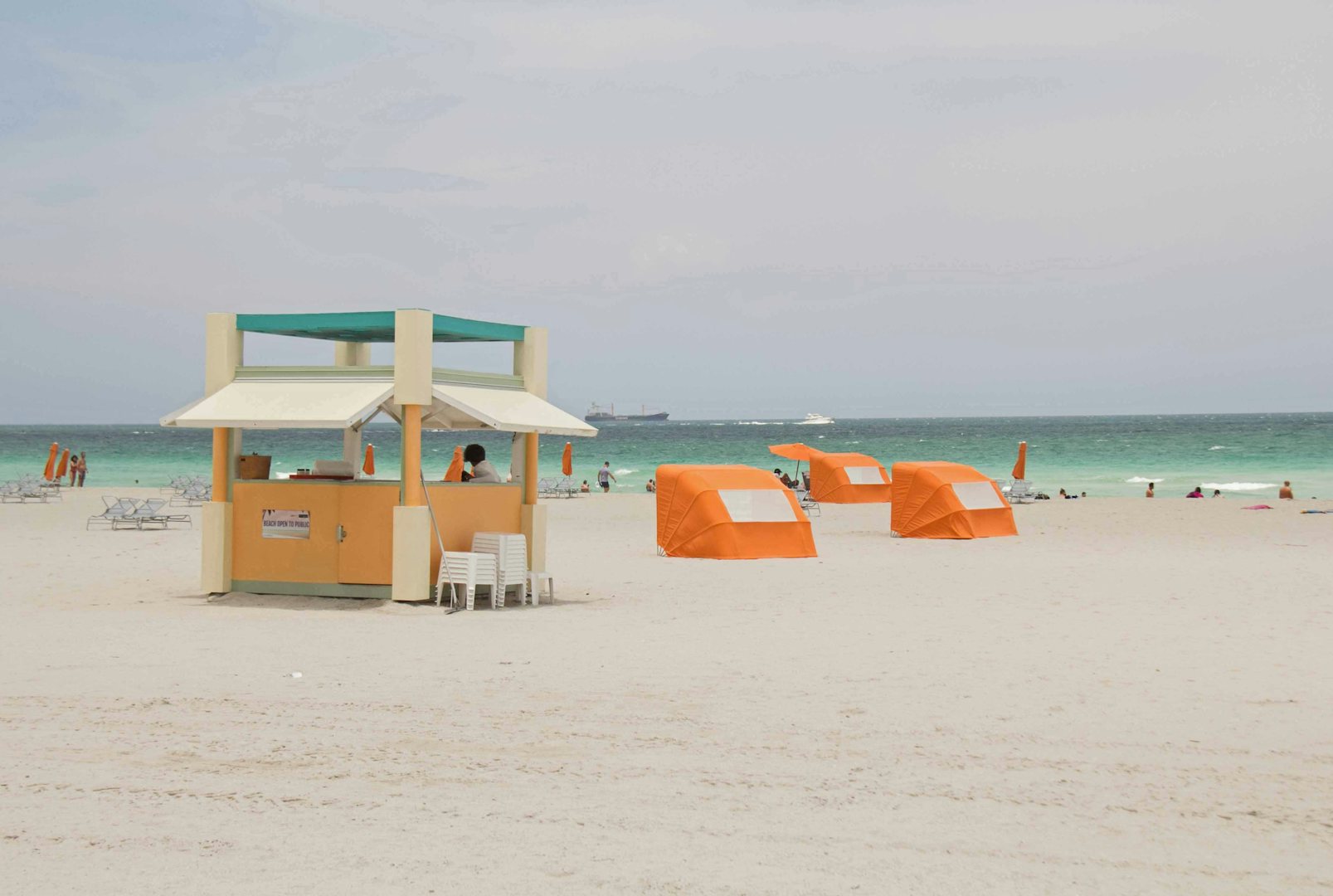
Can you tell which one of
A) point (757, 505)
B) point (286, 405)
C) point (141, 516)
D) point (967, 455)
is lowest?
point (141, 516)

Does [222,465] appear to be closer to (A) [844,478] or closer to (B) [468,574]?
(B) [468,574]

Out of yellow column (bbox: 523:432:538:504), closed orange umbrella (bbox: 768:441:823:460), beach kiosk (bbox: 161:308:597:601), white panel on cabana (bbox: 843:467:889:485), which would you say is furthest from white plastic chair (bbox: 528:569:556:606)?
white panel on cabana (bbox: 843:467:889:485)

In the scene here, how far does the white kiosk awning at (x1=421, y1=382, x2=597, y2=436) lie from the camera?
11.6 m

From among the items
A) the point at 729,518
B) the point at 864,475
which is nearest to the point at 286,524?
the point at 729,518

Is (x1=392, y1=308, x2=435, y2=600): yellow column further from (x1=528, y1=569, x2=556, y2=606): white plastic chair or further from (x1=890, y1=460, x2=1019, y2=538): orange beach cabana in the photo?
(x1=890, y1=460, x2=1019, y2=538): orange beach cabana

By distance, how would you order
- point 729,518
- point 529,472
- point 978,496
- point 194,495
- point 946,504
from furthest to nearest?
1. point 194,495
2. point 978,496
3. point 946,504
4. point 729,518
5. point 529,472

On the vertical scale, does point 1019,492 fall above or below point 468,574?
above

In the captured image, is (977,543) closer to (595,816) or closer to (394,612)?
(394,612)

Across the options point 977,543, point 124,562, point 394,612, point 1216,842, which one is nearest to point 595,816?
point 1216,842

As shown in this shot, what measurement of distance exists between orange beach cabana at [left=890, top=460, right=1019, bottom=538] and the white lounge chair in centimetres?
932

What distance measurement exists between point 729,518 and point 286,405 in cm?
627

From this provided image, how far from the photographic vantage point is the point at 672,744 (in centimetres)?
632

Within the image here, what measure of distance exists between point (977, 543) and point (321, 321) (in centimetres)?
1067

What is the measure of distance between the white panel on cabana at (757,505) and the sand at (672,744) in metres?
3.66
